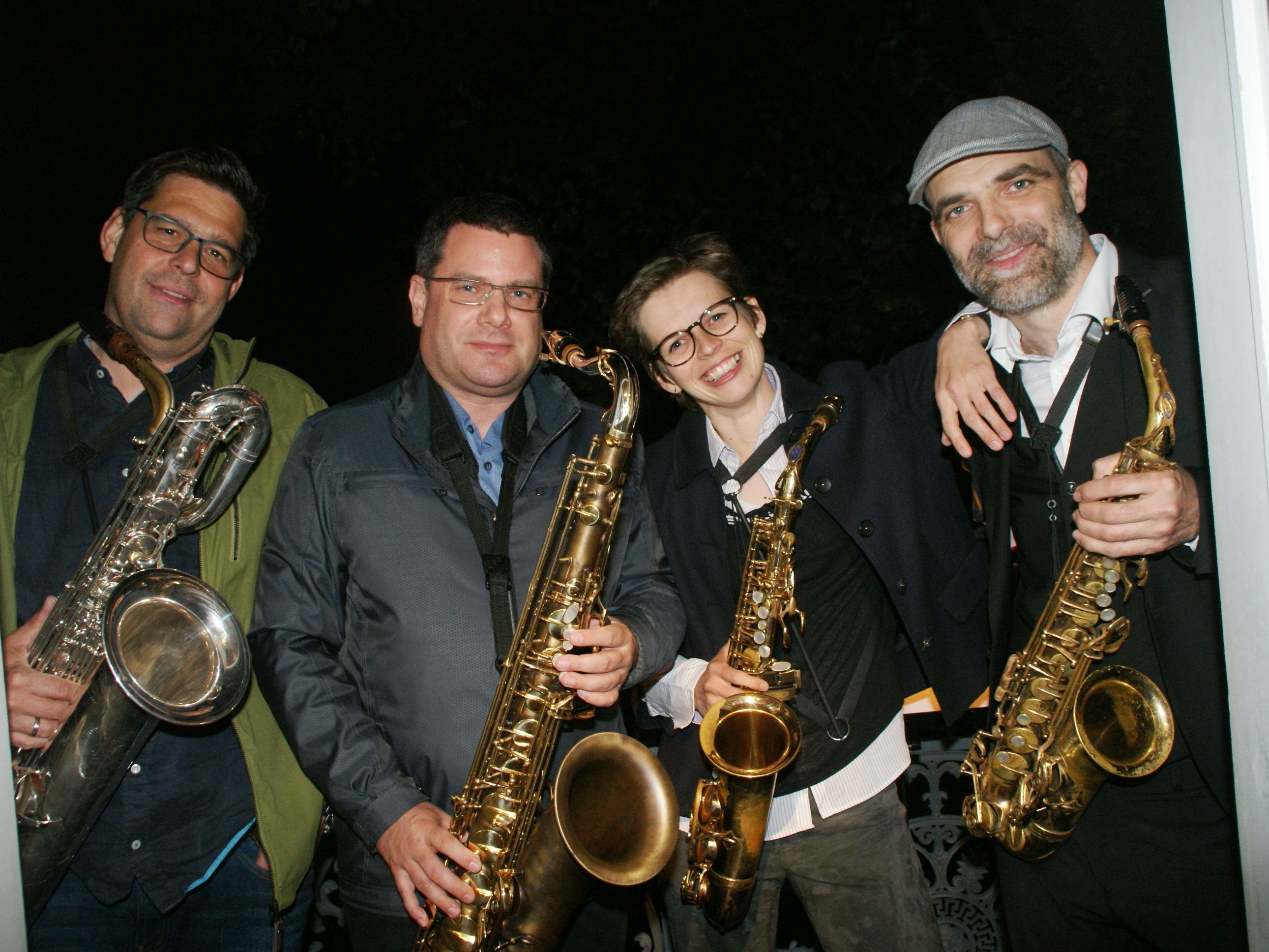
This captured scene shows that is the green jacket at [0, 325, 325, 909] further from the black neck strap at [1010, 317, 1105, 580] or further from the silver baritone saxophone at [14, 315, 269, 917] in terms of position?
the black neck strap at [1010, 317, 1105, 580]

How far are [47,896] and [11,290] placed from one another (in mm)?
3939

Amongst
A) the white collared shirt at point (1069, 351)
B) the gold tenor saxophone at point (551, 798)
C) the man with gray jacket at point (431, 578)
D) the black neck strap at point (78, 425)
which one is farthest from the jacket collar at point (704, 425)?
the black neck strap at point (78, 425)

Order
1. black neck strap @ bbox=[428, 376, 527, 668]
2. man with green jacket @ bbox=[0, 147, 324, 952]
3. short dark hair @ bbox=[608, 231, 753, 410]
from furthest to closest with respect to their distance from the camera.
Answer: short dark hair @ bbox=[608, 231, 753, 410] < black neck strap @ bbox=[428, 376, 527, 668] < man with green jacket @ bbox=[0, 147, 324, 952]

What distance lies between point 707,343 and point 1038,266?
1053mm

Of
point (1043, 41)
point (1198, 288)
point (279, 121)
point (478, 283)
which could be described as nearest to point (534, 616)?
point (478, 283)

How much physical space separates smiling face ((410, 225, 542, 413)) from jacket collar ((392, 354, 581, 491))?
0.08 m

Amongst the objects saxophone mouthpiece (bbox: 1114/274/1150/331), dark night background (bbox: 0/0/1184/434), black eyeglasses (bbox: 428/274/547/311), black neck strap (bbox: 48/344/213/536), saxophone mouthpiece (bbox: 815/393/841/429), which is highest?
dark night background (bbox: 0/0/1184/434)

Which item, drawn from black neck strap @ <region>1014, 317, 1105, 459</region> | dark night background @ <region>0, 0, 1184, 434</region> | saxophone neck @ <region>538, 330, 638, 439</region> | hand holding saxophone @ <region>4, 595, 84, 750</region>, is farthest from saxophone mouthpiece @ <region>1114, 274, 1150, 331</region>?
dark night background @ <region>0, 0, 1184, 434</region>

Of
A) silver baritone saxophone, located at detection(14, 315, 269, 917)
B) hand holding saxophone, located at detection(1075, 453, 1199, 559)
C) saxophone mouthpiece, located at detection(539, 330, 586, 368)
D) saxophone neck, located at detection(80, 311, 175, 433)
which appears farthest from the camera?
saxophone mouthpiece, located at detection(539, 330, 586, 368)

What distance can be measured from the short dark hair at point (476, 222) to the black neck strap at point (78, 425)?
0.99 m

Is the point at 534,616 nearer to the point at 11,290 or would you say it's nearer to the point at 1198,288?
the point at 1198,288

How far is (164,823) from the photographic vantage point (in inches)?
95.4

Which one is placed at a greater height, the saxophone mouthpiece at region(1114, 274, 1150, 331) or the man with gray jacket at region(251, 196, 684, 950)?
the saxophone mouthpiece at region(1114, 274, 1150, 331)

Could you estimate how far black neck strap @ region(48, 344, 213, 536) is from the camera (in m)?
2.51
